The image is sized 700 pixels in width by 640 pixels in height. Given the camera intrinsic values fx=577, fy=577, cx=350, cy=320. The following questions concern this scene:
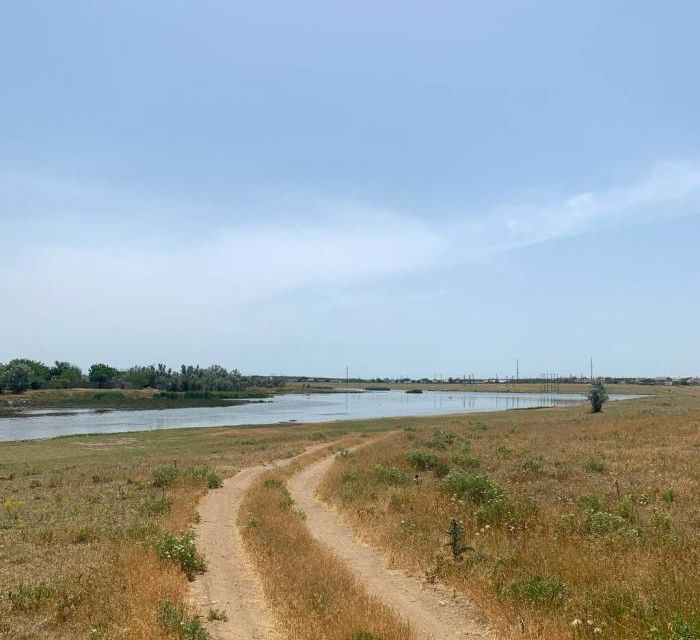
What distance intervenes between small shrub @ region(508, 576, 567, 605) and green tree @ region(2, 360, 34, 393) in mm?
190254

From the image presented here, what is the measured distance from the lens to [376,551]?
563 inches

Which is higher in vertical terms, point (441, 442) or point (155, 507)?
point (155, 507)

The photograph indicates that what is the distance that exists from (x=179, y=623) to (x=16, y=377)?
189194mm

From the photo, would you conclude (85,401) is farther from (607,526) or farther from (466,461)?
(607,526)

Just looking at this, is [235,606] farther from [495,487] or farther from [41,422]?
[41,422]

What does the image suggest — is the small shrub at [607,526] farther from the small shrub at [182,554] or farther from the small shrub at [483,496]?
the small shrub at [182,554]

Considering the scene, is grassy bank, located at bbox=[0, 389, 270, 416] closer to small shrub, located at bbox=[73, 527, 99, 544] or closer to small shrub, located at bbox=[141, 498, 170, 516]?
small shrub, located at bbox=[141, 498, 170, 516]

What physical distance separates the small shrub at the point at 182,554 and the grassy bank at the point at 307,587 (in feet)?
4.40

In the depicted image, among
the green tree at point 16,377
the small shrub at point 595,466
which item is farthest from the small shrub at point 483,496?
the green tree at point 16,377

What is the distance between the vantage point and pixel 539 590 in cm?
952

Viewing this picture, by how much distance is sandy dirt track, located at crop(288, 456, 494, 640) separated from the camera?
9.23 metres

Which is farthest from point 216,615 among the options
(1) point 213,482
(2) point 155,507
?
(1) point 213,482

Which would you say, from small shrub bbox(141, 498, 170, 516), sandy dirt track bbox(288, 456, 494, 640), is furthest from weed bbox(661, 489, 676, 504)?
small shrub bbox(141, 498, 170, 516)

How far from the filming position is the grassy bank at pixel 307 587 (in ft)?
28.0
